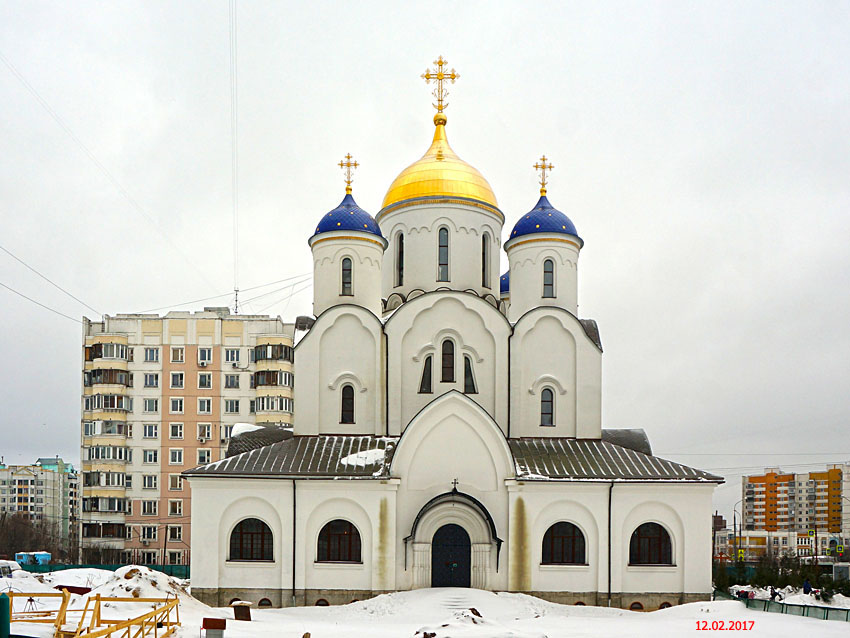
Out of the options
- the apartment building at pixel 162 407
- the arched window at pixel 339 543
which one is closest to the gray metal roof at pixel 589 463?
the arched window at pixel 339 543

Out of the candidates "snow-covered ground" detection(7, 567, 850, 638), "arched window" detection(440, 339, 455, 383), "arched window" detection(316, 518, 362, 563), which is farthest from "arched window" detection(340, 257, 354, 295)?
"snow-covered ground" detection(7, 567, 850, 638)

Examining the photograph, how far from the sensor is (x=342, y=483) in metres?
22.4

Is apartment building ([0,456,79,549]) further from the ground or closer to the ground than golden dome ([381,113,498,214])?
closer to the ground

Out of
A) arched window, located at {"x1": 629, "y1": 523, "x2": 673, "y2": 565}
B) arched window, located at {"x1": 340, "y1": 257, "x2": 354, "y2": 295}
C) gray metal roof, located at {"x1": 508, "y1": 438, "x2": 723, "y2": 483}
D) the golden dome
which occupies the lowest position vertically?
arched window, located at {"x1": 629, "y1": 523, "x2": 673, "y2": 565}

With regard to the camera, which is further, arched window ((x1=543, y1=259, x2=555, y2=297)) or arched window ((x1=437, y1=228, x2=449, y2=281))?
arched window ((x1=437, y1=228, x2=449, y2=281))

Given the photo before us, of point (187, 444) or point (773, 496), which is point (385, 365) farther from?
point (773, 496)

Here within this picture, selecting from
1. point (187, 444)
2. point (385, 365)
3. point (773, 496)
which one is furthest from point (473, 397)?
point (773, 496)

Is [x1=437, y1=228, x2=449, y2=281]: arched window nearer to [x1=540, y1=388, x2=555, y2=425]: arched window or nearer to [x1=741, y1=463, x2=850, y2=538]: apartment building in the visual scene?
[x1=540, y1=388, x2=555, y2=425]: arched window

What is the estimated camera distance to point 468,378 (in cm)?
2542

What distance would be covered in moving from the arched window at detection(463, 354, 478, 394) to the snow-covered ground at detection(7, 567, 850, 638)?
6.22 meters

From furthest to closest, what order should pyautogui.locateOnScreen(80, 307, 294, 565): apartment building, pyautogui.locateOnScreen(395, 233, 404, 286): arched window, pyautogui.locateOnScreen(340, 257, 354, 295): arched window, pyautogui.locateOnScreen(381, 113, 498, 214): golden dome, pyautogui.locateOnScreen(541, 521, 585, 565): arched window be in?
pyautogui.locateOnScreen(80, 307, 294, 565): apartment building, pyautogui.locateOnScreen(395, 233, 404, 286): arched window, pyautogui.locateOnScreen(381, 113, 498, 214): golden dome, pyautogui.locateOnScreen(340, 257, 354, 295): arched window, pyautogui.locateOnScreen(541, 521, 585, 565): arched window

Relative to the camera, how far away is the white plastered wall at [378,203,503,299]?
27.7 metres

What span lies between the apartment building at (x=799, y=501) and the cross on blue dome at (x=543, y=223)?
8425cm

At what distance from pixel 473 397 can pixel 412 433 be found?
3.05m
